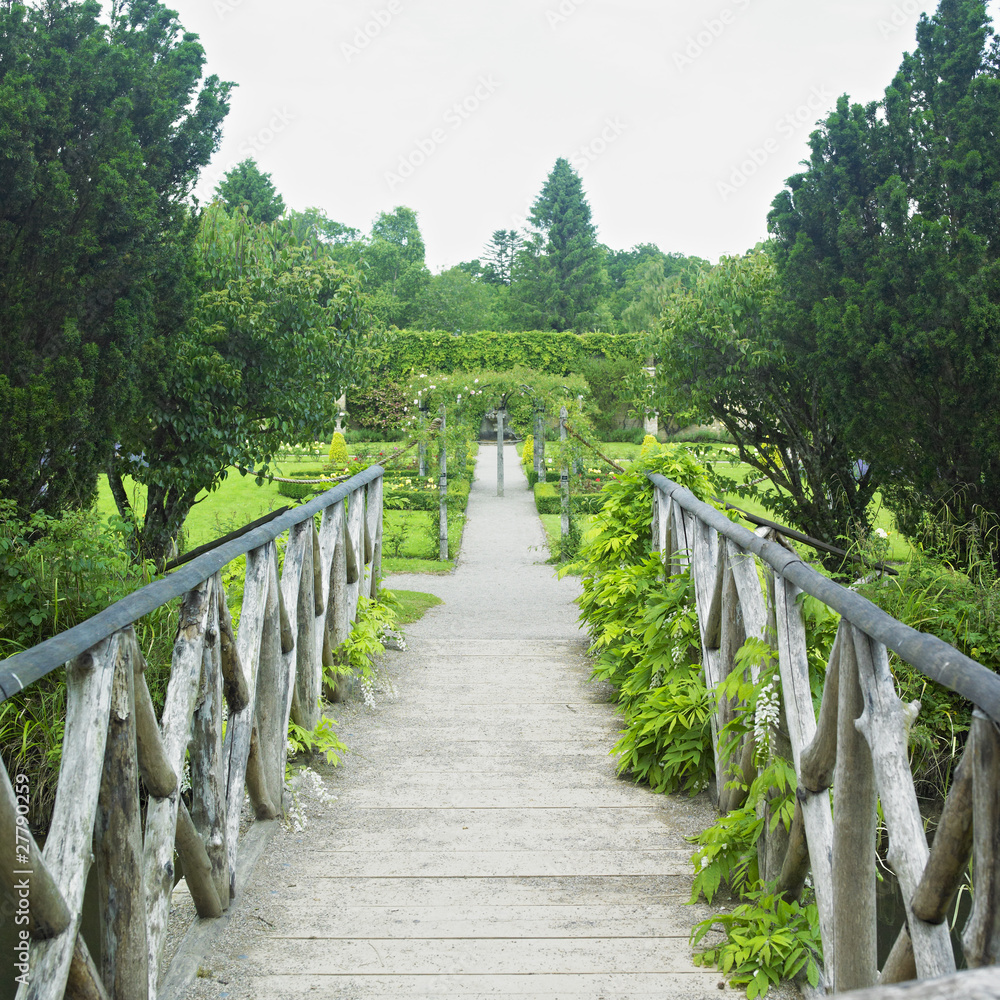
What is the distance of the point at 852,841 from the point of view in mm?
1956

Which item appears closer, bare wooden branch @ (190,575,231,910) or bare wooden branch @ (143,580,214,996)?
bare wooden branch @ (143,580,214,996)

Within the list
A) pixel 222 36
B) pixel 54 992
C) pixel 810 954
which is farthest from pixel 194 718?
pixel 222 36

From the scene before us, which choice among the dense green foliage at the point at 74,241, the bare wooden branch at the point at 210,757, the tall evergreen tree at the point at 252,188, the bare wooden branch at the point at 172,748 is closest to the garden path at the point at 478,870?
the bare wooden branch at the point at 210,757

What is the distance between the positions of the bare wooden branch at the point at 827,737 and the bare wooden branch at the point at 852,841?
1.3 inches

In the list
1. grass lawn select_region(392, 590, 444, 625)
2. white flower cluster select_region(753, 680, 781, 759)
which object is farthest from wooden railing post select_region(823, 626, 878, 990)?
grass lawn select_region(392, 590, 444, 625)

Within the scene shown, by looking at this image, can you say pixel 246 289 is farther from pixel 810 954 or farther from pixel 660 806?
pixel 810 954

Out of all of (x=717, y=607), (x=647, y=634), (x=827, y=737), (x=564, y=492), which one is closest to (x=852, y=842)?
(x=827, y=737)

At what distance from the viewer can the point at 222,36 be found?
21.1ft

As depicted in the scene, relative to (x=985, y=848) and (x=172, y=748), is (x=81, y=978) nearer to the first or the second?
(x=172, y=748)

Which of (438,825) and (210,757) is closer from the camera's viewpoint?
(210,757)

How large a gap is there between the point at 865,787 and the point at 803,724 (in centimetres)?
45

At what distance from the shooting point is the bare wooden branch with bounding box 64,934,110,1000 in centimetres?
169

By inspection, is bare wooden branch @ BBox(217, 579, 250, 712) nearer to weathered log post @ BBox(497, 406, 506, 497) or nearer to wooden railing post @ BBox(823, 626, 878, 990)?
wooden railing post @ BBox(823, 626, 878, 990)

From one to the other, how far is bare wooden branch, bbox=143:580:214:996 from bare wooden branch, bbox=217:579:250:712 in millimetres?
171
